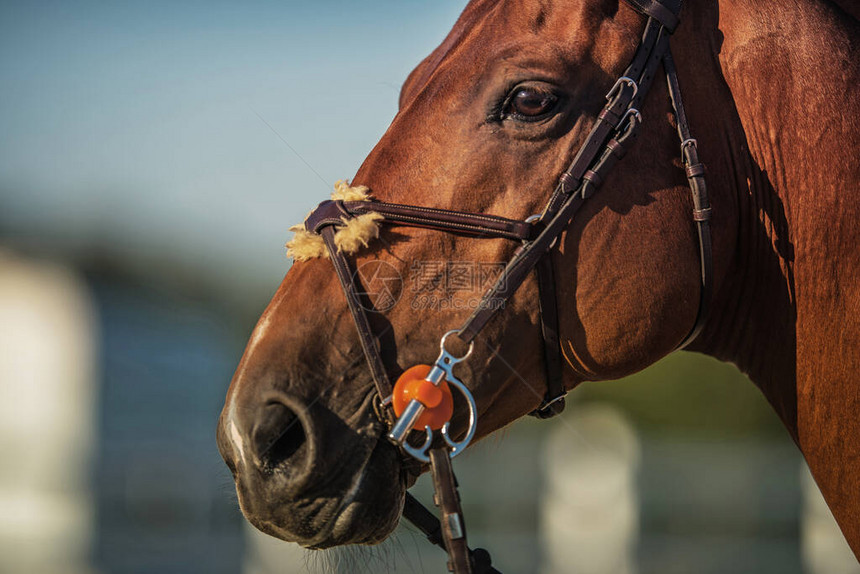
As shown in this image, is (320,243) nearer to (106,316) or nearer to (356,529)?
(356,529)

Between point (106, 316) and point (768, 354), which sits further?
point (106, 316)

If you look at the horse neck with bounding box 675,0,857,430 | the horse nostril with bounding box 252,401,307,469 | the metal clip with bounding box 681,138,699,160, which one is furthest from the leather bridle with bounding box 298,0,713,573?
the horse nostril with bounding box 252,401,307,469

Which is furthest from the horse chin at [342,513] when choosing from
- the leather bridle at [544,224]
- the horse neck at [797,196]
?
the horse neck at [797,196]

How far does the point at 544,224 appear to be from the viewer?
2156 mm

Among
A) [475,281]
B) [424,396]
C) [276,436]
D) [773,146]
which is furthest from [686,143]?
[276,436]

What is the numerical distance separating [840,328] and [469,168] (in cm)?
124

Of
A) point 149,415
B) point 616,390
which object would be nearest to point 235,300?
point 149,415

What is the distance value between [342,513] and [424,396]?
0.40 meters

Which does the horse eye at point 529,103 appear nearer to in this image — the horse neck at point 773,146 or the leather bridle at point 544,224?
the leather bridle at point 544,224

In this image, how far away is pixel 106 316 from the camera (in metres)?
12.0

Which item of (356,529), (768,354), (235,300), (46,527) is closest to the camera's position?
(356,529)

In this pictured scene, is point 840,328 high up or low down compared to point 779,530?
up

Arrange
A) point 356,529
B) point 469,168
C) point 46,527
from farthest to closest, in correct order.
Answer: point 46,527
point 469,168
point 356,529

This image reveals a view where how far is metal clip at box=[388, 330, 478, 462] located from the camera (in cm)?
202
